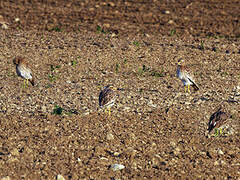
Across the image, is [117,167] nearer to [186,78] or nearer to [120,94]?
[120,94]

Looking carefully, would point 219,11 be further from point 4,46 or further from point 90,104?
point 90,104

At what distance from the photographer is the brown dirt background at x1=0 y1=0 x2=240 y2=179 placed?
30.3 ft

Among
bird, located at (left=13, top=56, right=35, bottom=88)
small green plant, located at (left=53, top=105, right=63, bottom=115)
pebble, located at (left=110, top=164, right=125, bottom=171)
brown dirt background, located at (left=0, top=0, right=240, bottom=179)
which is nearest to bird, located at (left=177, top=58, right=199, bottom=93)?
brown dirt background, located at (left=0, top=0, right=240, bottom=179)

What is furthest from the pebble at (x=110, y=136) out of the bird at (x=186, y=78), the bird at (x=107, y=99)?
the bird at (x=186, y=78)

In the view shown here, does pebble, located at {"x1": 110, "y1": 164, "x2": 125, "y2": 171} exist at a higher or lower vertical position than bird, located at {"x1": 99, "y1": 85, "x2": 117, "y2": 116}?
lower

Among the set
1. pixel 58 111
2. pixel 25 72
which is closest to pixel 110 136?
pixel 58 111

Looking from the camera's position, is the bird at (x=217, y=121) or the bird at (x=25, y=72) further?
the bird at (x=25, y=72)

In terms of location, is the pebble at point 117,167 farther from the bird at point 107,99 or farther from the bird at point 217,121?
the bird at point 107,99

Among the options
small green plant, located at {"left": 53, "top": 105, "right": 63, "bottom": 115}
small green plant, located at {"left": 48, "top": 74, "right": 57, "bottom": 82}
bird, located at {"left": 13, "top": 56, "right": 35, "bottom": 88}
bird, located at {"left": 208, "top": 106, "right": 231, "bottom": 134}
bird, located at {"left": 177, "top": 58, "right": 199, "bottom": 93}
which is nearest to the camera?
bird, located at {"left": 208, "top": 106, "right": 231, "bottom": 134}

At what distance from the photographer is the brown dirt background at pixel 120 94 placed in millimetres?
9227

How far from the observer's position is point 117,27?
816 inches

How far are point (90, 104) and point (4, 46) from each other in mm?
6746

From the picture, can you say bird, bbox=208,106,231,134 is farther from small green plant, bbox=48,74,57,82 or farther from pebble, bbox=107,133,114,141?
small green plant, bbox=48,74,57,82

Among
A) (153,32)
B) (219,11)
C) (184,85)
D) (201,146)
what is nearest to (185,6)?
(219,11)
